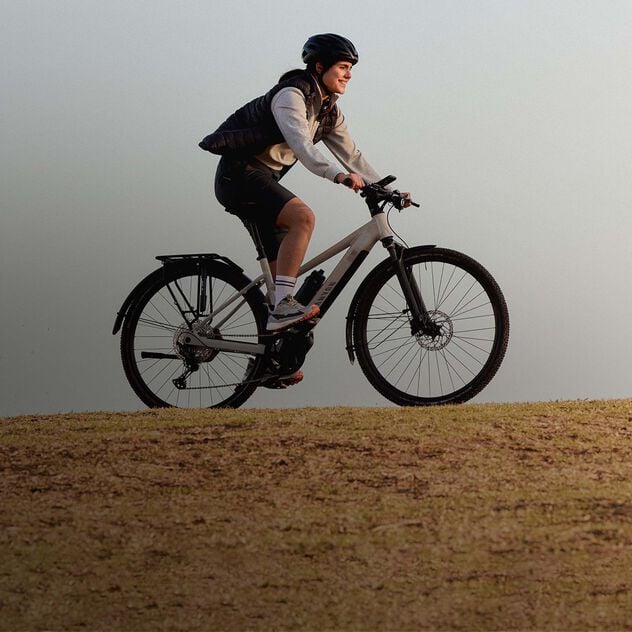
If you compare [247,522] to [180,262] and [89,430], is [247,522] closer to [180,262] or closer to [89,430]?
[89,430]

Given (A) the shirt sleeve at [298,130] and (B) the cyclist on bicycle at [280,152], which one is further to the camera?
(B) the cyclist on bicycle at [280,152]

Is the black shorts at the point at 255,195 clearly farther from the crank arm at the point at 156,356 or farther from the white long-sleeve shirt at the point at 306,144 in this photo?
the crank arm at the point at 156,356

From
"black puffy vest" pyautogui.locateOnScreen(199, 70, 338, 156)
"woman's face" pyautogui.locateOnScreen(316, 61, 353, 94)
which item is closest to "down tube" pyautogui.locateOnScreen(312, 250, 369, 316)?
"black puffy vest" pyautogui.locateOnScreen(199, 70, 338, 156)

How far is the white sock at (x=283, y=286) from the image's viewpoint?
736cm

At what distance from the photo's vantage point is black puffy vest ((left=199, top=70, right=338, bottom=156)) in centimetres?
734

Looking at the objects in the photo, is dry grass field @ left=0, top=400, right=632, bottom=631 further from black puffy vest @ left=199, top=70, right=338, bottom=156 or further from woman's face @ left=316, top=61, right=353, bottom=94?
woman's face @ left=316, top=61, right=353, bottom=94

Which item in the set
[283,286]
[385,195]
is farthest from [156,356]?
[385,195]

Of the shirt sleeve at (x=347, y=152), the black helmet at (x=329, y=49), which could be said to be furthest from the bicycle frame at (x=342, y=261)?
the black helmet at (x=329, y=49)

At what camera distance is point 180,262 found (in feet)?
26.1

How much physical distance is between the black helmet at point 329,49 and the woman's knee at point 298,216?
3.17 ft

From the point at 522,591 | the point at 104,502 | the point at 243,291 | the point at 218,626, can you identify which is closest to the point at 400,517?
the point at 522,591

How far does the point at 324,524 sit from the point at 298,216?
254cm

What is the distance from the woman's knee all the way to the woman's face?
81 centimetres

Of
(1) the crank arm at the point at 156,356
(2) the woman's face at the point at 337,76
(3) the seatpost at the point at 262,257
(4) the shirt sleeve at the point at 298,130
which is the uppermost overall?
(2) the woman's face at the point at 337,76
